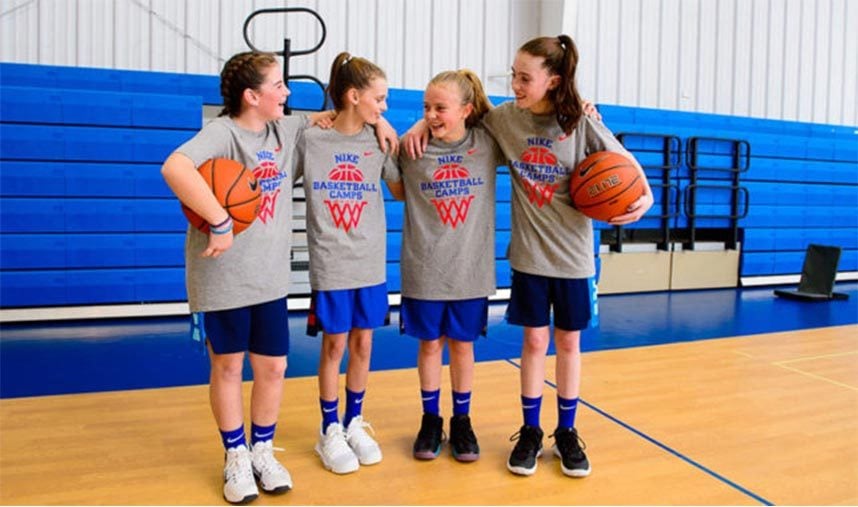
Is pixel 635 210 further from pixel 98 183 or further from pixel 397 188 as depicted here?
pixel 98 183

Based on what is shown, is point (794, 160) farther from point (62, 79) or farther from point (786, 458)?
point (62, 79)

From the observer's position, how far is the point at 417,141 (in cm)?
219

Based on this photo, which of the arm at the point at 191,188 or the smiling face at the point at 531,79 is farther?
the smiling face at the point at 531,79

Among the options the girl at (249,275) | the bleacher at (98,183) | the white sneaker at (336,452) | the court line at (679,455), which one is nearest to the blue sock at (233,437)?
the girl at (249,275)

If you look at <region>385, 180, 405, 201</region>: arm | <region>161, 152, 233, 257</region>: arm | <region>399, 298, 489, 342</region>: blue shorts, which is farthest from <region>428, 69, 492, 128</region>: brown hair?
<region>161, 152, 233, 257</region>: arm

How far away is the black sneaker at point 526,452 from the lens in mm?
2113

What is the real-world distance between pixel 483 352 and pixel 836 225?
5.68 m

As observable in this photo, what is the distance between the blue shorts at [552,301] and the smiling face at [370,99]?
670 millimetres

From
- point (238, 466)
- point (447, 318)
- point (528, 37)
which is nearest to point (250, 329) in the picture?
point (238, 466)

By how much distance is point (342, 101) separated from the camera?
2141mm

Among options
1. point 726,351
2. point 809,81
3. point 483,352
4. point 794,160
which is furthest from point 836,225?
point 483,352

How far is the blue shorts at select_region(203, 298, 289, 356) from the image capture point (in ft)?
6.30

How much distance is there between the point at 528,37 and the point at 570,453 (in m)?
4.97

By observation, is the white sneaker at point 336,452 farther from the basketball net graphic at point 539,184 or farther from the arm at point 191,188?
the basketball net graphic at point 539,184
